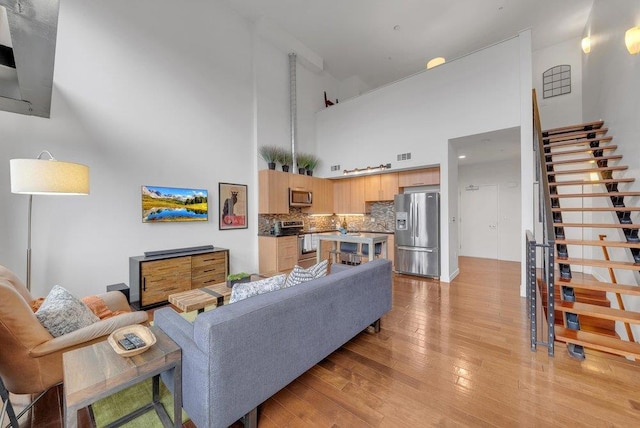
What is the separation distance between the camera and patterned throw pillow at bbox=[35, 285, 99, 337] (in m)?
1.68

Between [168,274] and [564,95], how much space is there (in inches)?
360

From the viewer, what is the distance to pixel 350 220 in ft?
23.4

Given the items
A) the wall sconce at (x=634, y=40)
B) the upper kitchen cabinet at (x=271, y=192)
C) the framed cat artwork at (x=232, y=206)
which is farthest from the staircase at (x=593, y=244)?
the framed cat artwork at (x=232, y=206)

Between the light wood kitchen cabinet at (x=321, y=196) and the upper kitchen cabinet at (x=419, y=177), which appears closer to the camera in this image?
the upper kitchen cabinet at (x=419, y=177)

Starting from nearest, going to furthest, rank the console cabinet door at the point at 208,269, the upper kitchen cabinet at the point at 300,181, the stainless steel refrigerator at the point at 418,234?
the console cabinet door at the point at 208,269 → the stainless steel refrigerator at the point at 418,234 → the upper kitchen cabinet at the point at 300,181

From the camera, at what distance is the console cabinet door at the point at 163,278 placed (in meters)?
3.52

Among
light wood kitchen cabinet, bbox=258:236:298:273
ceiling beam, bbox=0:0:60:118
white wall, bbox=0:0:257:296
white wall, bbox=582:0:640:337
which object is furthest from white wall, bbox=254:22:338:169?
white wall, bbox=582:0:640:337

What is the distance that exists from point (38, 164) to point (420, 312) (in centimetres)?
437

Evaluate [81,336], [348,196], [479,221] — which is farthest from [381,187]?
[81,336]

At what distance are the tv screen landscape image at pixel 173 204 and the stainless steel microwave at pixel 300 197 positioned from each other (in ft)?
6.18

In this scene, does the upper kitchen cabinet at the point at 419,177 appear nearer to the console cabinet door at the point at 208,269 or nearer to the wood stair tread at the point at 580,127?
the wood stair tread at the point at 580,127

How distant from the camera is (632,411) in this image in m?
1.67

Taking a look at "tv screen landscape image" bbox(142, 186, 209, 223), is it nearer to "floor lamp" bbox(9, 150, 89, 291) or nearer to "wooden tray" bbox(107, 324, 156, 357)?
"floor lamp" bbox(9, 150, 89, 291)

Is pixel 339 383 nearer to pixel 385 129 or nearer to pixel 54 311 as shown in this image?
pixel 54 311
